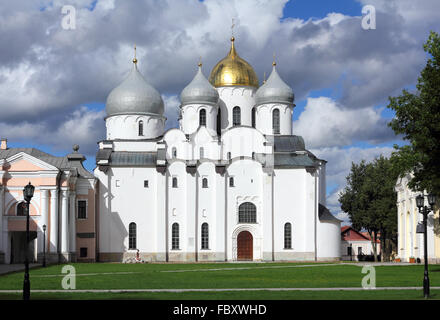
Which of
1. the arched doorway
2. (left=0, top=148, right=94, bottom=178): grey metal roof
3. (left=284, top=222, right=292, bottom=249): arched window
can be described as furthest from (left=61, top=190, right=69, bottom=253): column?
(left=284, top=222, right=292, bottom=249): arched window

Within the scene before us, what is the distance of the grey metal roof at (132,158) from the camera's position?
214 ft

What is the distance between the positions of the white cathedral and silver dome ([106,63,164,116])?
9 cm

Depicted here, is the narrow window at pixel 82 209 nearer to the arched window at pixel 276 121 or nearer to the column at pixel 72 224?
the column at pixel 72 224

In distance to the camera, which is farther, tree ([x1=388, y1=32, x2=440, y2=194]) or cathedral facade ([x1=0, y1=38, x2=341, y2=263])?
cathedral facade ([x1=0, y1=38, x2=341, y2=263])

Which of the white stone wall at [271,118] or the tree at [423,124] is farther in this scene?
the white stone wall at [271,118]

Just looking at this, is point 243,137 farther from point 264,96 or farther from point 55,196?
point 55,196

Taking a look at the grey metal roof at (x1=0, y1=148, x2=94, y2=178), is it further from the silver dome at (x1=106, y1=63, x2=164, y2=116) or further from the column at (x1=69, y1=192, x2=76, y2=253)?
the silver dome at (x1=106, y1=63, x2=164, y2=116)

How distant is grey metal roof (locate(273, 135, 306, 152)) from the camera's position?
6750 centimetres

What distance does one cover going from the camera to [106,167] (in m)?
64.7

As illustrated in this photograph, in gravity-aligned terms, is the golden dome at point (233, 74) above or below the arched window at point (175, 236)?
above

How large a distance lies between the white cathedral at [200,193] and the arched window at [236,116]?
3.56 meters

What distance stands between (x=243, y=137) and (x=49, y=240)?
19.9 metres

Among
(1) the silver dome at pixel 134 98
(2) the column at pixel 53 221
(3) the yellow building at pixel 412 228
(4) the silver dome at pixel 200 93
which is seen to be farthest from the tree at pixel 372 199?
(2) the column at pixel 53 221
